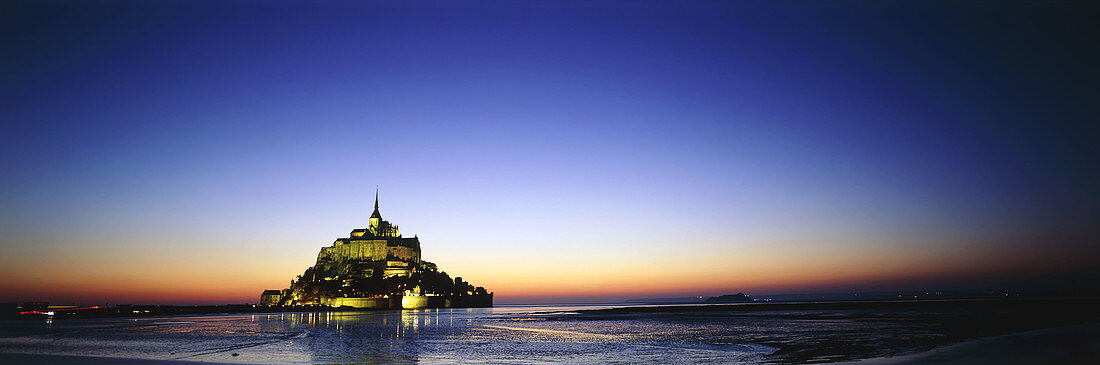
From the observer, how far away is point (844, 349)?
70.4 feet

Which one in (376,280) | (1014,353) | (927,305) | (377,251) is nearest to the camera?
(1014,353)

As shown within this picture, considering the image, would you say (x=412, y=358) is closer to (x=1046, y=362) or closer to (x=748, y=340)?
(x=748, y=340)

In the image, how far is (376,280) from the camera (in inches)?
6093

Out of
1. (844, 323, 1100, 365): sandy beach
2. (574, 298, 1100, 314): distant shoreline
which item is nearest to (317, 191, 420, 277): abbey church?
(574, 298, 1100, 314): distant shoreline

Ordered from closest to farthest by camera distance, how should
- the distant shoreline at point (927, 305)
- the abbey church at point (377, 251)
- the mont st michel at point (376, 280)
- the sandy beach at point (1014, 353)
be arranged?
1. the sandy beach at point (1014, 353)
2. the distant shoreline at point (927, 305)
3. the mont st michel at point (376, 280)
4. the abbey church at point (377, 251)

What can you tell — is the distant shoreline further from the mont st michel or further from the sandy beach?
the mont st michel

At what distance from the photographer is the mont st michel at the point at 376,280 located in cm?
14988

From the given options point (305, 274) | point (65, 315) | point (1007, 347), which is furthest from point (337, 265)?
point (1007, 347)

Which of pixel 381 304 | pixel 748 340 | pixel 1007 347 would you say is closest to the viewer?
pixel 1007 347

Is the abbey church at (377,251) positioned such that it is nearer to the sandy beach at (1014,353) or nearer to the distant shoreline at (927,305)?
the distant shoreline at (927,305)

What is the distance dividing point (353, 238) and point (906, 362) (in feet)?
560

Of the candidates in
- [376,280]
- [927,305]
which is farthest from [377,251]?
[927,305]

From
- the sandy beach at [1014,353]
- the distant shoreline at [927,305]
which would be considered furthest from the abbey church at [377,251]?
the sandy beach at [1014,353]

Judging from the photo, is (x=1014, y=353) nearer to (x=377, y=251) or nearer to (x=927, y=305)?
(x=927, y=305)
